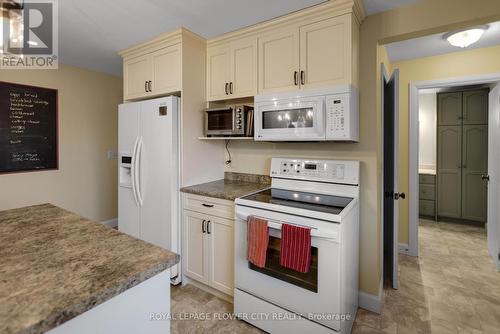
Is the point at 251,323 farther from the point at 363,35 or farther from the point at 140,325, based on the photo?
the point at 363,35

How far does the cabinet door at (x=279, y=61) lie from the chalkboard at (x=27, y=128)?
2807 millimetres

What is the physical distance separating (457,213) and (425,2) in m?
3.73

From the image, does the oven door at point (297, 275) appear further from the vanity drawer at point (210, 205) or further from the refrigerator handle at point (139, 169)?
the refrigerator handle at point (139, 169)

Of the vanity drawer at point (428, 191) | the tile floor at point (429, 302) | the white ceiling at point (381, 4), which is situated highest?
the white ceiling at point (381, 4)

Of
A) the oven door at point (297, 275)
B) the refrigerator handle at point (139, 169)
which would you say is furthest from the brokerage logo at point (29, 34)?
the oven door at point (297, 275)

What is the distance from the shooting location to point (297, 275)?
166 cm

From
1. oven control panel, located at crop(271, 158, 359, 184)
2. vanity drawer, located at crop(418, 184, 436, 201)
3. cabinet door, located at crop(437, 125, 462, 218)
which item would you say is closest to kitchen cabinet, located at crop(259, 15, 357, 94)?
oven control panel, located at crop(271, 158, 359, 184)

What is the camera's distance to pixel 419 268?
2.77 meters

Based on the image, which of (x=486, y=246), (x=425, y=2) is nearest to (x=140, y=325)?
(x=425, y=2)

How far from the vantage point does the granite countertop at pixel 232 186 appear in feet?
7.09

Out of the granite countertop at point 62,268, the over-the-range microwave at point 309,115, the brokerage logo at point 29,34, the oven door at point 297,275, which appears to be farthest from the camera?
the over-the-range microwave at point 309,115

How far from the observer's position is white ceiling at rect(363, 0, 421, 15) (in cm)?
186

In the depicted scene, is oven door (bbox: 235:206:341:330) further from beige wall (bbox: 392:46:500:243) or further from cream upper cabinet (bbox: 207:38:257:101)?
beige wall (bbox: 392:46:500:243)

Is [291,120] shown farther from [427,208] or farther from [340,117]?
[427,208]
